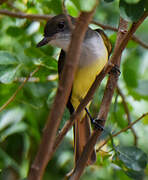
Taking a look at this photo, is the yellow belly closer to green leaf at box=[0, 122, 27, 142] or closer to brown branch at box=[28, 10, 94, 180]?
green leaf at box=[0, 122, 27, 142]

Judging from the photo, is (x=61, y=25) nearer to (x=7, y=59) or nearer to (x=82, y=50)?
(x=82, y=50)

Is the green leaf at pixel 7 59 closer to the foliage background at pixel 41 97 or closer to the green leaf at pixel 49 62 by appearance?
the foliage background at pixel 41 97

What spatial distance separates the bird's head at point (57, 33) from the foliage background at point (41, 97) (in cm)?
6

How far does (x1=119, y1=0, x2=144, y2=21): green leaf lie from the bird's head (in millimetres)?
643

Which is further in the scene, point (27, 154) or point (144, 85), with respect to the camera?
point (27, 154)

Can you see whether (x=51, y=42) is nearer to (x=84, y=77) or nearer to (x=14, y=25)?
(x=84, y=77)

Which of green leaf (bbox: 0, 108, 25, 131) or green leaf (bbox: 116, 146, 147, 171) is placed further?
green leaf (bbox: 0, 108, 25, 131)

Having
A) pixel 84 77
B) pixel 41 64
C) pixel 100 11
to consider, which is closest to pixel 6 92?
pixel 41 64

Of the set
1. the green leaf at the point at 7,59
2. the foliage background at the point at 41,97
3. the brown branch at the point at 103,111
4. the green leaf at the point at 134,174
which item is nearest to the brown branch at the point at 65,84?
the brown branch at the point at 103,111

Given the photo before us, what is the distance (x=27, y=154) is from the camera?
6.40 ft

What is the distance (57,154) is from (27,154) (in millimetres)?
285

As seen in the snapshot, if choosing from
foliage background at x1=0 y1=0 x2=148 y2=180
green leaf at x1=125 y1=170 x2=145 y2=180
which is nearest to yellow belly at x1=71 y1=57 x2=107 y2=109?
foliage background at x1=0 y1=0 x2=148 y2=180

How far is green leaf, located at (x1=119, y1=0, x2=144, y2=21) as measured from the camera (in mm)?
798

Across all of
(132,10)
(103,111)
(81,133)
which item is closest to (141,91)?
(81,133)
